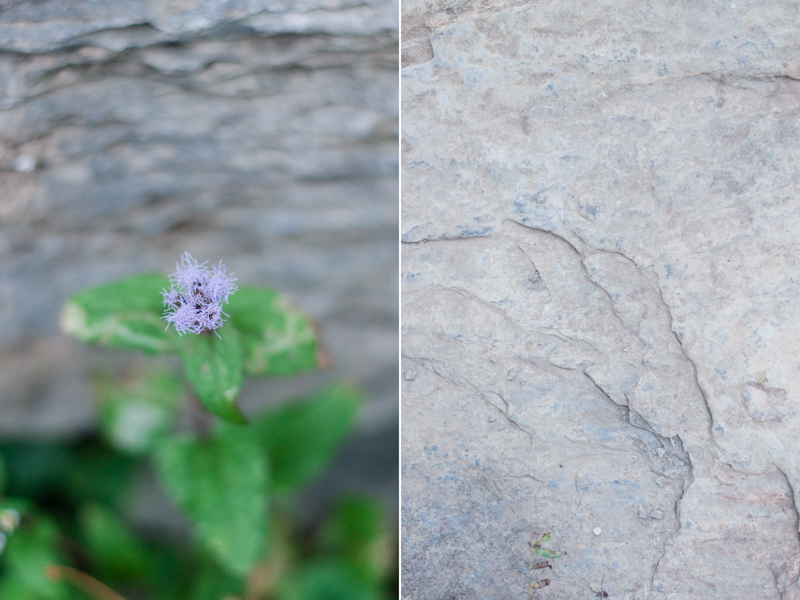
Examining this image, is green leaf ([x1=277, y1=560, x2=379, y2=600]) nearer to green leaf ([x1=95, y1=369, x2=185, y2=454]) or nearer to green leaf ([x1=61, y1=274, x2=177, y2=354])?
green leaf ([x1=95, y1=369, x2=185, y2=454])

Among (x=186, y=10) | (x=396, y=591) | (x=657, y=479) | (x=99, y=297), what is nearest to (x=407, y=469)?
(x=396, y=591)

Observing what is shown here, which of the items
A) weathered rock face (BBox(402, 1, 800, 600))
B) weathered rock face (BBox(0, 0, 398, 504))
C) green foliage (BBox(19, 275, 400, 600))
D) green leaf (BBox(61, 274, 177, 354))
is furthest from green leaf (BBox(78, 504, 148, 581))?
weathered rock face (BBox(402, 1, 800, 600))

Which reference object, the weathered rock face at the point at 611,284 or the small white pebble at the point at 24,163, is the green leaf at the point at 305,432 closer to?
the weathered rock face at the point at 611,284

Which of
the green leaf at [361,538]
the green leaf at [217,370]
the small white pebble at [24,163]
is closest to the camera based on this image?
the green leaf at [217,370]

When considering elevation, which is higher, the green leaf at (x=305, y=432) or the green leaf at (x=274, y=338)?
the green leaf at (x=274, y=338)

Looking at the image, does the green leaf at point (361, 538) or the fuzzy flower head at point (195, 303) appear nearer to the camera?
the fuzzy flower head at point (195, 303)

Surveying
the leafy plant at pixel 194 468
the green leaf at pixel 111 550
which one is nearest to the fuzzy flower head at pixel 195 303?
the leafy plant at pixel 194 468
